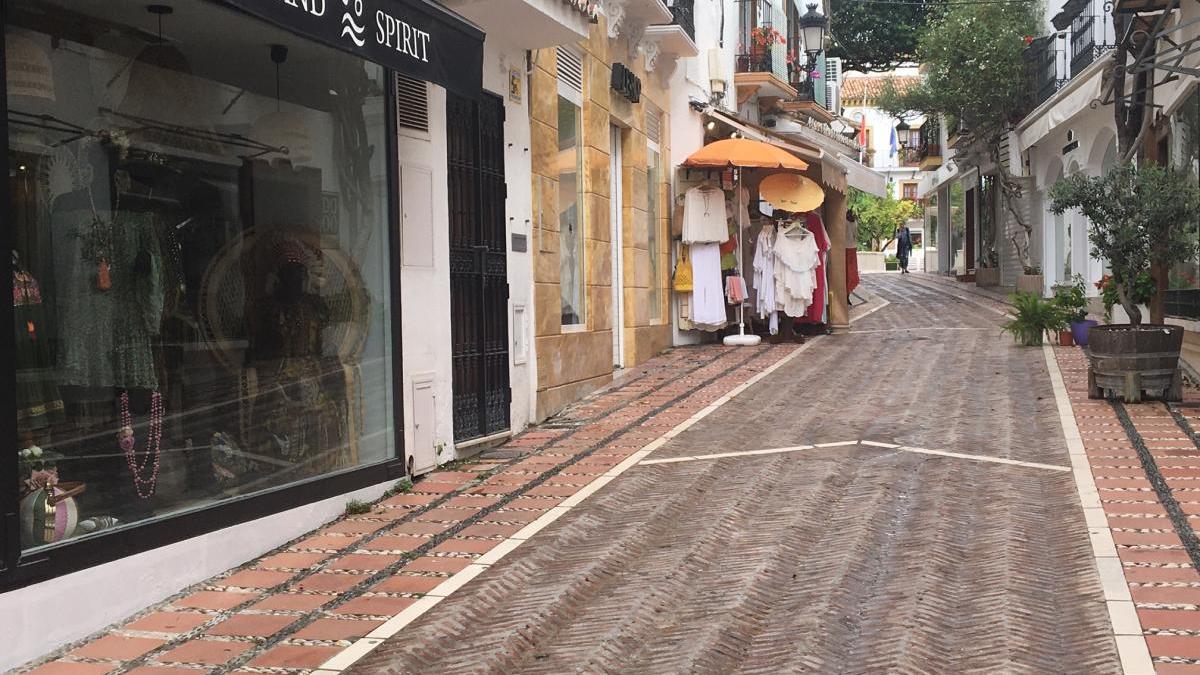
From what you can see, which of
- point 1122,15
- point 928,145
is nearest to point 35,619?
point 1122,15

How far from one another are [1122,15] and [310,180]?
988cm

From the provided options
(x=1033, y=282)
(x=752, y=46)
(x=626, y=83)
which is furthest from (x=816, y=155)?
(x=1033, y=282)

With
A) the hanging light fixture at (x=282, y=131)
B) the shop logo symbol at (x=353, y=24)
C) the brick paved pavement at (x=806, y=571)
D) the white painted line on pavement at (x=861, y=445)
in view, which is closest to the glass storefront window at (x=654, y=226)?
the brick paved pavement at (x=806, y=571)

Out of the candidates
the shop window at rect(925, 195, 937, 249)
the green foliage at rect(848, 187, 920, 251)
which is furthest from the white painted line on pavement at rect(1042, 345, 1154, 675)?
the green foliage at rect(848, 187, 920, 251)

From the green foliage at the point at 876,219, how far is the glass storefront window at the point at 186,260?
47919 mm

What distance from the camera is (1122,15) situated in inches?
518

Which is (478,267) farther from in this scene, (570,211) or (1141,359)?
(1141,359)

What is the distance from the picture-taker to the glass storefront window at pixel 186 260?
5.21 meters

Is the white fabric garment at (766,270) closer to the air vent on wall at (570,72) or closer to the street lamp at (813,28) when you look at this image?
the air vent on wall at (570,72)

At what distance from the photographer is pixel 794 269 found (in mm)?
16516

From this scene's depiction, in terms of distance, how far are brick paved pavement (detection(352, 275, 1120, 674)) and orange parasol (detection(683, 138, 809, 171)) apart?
21.2 feet

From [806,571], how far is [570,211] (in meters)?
6.72

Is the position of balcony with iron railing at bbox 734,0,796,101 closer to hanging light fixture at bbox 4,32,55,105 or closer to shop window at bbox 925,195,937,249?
hanging light fixture at bbox 4,32,55,105

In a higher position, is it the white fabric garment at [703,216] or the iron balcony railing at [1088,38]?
the iron balcony railing at [1088,38]
